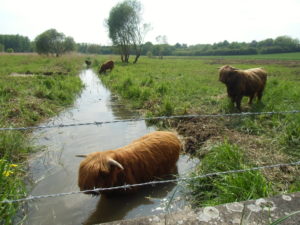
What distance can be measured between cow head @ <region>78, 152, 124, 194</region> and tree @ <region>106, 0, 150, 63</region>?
35.6 meters

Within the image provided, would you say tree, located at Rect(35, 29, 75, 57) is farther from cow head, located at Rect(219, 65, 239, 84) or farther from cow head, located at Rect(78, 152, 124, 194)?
cow head, located at Rect(78, 152, 124, 194)

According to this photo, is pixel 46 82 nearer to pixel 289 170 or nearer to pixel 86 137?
pixel 86 137

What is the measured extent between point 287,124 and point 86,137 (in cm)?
501

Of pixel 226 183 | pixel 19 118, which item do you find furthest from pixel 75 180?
pixel 19 118

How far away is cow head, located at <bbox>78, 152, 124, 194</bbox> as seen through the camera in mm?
2910

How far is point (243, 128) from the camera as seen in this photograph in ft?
18.4

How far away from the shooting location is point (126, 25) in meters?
38.2

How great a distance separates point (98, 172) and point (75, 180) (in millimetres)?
1192

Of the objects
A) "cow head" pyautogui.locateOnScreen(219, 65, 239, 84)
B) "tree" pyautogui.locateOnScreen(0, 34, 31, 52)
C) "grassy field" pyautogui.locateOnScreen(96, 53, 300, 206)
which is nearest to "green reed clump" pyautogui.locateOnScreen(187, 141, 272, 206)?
"grassy field" pyautogui.locateOnScreen(96, 53, 300, 206)

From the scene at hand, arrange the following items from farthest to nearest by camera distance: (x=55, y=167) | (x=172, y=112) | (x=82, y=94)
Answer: (x=82, y=94) < (x=172, y=112) < (x=55, y=167)

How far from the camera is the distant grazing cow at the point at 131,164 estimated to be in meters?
2.94

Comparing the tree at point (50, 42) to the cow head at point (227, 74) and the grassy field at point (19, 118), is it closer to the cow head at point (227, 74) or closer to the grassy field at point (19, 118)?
the grassy field at point (19, 118)

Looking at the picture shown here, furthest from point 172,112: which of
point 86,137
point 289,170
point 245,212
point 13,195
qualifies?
point 245,212

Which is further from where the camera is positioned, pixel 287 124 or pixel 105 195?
pixel 287 124
